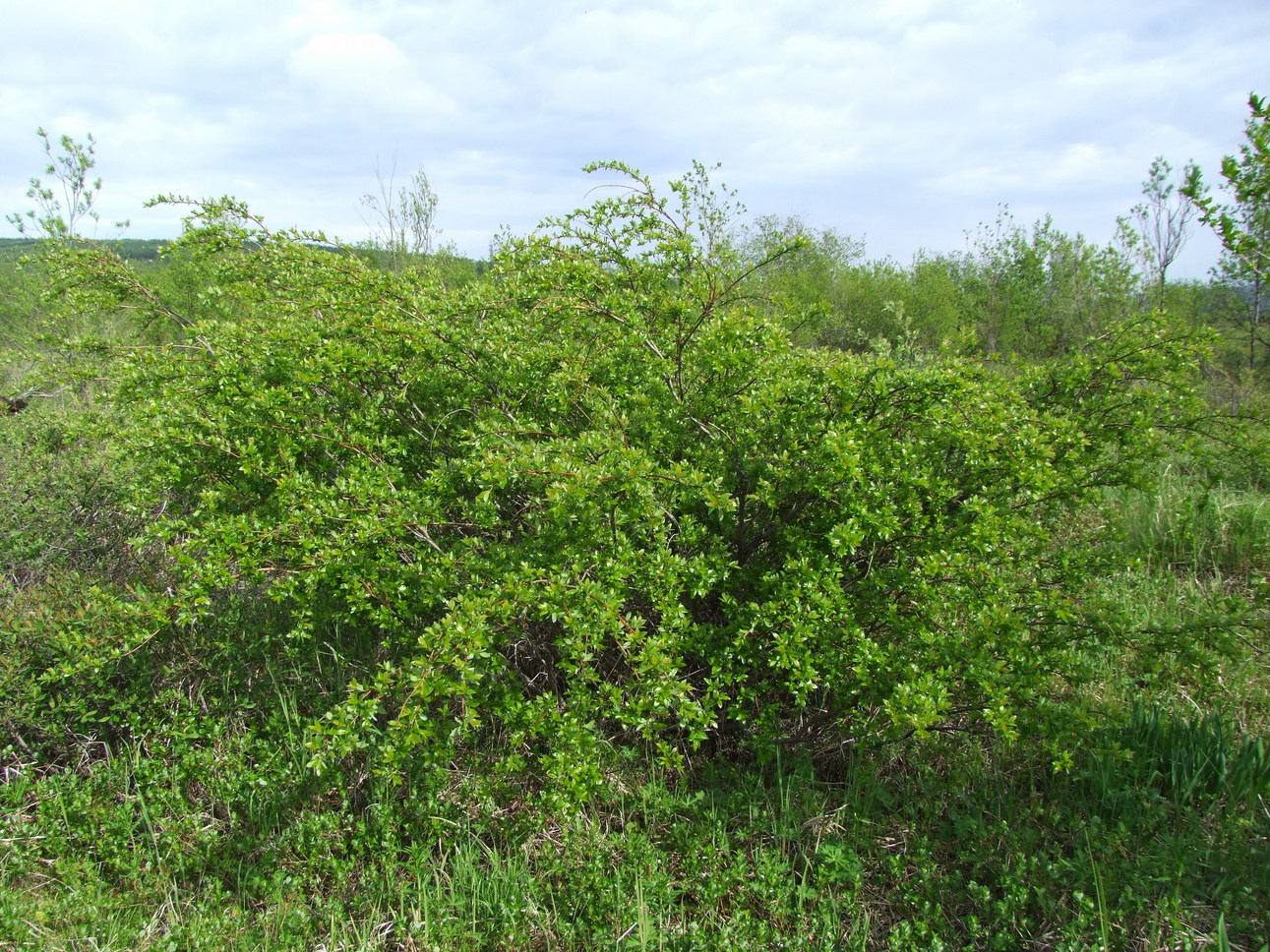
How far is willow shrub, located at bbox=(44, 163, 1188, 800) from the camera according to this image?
248 centimetres

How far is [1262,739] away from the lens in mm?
2719

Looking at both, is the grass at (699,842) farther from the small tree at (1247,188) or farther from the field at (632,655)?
the small tree at (1247,188)

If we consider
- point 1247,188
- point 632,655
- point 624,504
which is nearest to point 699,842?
point 632,655

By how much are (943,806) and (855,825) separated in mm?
367

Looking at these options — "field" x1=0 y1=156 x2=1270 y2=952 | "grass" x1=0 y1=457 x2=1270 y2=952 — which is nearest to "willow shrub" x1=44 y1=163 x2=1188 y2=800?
"field" x1=0 y1=156 x2=1270 y2=952

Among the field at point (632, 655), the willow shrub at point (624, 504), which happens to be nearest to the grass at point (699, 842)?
the field at point (632, 655)

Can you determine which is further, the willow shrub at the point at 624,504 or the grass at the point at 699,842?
the willow shrub at the point at 624,504

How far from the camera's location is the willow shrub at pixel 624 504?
2.48 meters

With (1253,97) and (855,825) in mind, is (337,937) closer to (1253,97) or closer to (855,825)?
(855,825)

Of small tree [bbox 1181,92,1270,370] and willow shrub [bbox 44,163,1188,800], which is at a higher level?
small tree [bbox 1181,92,1270,370]

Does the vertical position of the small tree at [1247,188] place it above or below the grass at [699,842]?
above

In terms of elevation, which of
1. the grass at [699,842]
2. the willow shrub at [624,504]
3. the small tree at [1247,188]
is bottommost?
the grass at [699,842]

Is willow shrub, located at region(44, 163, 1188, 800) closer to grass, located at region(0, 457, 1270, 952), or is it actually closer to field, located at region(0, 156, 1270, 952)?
field, located at region(0, 156, 1270, 952)

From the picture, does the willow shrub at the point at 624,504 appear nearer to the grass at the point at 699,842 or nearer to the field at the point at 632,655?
the field at the point at 632,655
